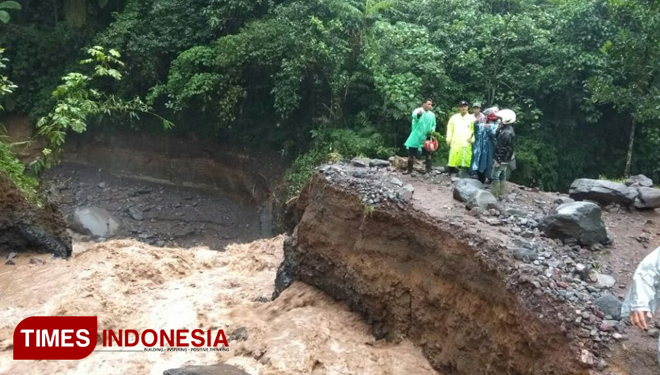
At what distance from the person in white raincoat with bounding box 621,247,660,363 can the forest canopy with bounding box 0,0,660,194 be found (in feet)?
29.7

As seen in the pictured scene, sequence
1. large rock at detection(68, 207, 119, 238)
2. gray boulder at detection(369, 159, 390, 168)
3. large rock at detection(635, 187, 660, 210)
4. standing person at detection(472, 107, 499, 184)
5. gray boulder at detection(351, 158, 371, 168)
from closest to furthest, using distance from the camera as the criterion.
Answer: large rock at detection(635, 187, 660, 210), standing person at detection(472, 107, 499, 184), gray boulder at detection(351, 158, 371, 168), gray boulder at detection(369, 159, 390, 168), large rock at detection(68, 207, 119, 238)

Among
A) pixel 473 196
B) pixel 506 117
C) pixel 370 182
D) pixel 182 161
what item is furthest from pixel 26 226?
pixel 506 117

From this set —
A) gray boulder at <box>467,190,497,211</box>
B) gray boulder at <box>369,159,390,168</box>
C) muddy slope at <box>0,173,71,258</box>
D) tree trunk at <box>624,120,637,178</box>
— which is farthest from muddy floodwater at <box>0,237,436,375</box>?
tree trunk at <box>624,120,637,178</box>

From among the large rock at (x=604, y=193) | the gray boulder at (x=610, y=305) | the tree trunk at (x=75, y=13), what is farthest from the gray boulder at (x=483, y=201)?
the tree trunk at (x=75, y=13)

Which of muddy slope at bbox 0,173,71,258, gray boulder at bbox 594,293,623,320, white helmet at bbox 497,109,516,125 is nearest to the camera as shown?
gray boulder at bbox 594,293,623,320

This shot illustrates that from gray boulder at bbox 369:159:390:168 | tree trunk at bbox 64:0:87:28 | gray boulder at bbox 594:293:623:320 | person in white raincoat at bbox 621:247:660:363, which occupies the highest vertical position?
tree trunk at bbox 64:0:87:28

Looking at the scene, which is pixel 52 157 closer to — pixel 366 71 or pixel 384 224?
pixel 366 71

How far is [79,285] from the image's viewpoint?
10305 mm

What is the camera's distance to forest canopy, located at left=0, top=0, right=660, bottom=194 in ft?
44.7

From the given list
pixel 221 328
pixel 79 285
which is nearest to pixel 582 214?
pixel 221 328

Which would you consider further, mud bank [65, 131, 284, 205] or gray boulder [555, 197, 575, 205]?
mud bank [65, 131, 284, 205]

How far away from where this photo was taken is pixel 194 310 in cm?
993

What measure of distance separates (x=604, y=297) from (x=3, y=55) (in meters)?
21.2

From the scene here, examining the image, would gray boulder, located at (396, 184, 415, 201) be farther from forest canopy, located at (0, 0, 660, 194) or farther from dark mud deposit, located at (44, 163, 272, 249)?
dark mud deposit, located at (44, 163, 272, 249)
